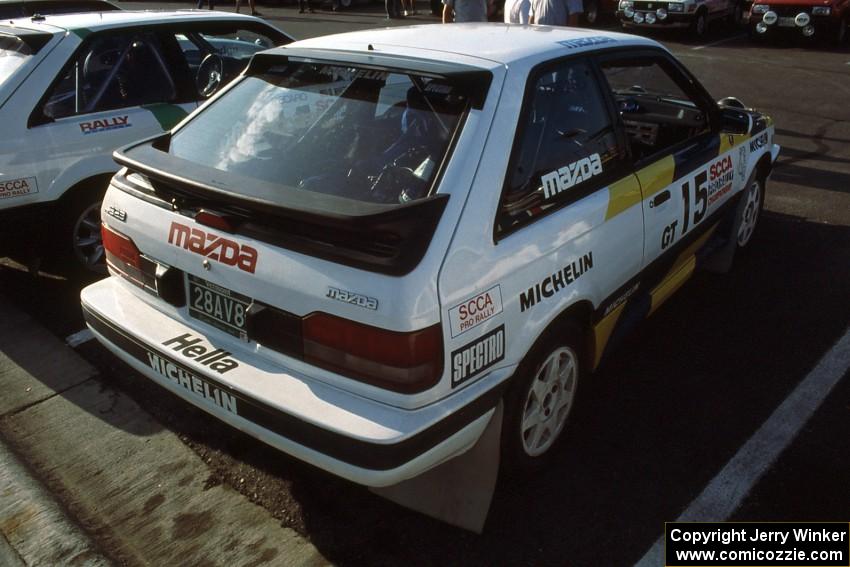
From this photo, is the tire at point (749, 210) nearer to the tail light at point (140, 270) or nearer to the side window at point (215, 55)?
the side window at point (215, 55)

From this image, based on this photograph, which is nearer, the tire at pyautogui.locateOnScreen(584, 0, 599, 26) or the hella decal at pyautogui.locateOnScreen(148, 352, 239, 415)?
the hella decal at pyautogui.locateOnScreen(148, 352, 239, 415)

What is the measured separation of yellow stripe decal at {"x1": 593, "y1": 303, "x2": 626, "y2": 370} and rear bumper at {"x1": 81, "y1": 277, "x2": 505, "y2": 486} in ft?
2.58

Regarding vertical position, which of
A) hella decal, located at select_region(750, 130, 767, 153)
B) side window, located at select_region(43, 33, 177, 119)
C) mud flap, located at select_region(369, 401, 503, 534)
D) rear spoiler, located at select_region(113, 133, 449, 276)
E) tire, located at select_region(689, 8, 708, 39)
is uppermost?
tire, located at select_region(689, 8, 708, 39)

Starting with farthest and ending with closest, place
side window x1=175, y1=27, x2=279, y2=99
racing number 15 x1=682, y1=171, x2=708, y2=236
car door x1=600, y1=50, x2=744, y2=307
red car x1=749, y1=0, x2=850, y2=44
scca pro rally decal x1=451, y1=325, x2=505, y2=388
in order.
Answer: red car x1=749, y1=0, x2=850, y2=44
side window x1=175, y1=27, x2=279, y2=99
racing number 15 x1=682, y1=171, x2=708, y2=236
car door x1=600, y1=50, x2=744, y2=307
scca pro rally decal x1=451, y1=325, x2=505, y2=388

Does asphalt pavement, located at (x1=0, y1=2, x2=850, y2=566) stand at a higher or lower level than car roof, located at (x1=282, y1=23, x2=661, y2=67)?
lower

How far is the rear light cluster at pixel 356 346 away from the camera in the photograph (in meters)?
2.28

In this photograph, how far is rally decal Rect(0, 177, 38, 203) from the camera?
4.17 meters

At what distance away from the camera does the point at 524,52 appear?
292 centimetres

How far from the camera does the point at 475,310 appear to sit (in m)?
2.43

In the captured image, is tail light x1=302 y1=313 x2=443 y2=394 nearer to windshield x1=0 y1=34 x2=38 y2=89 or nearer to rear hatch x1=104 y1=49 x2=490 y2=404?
rear hatch x1=104 y1=49 x2=490 y2=404

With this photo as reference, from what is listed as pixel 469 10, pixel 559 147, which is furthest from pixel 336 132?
pixel 469 10

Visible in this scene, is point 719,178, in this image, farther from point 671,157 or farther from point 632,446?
point 632,446

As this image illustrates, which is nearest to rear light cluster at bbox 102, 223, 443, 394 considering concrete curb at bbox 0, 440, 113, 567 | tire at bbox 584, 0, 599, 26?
concrete curb at bbox 0, 440, 113, 567

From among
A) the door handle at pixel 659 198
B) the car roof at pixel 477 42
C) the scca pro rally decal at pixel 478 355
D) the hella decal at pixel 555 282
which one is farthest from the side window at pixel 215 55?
the scca pro rally decal at pixel 478 355
